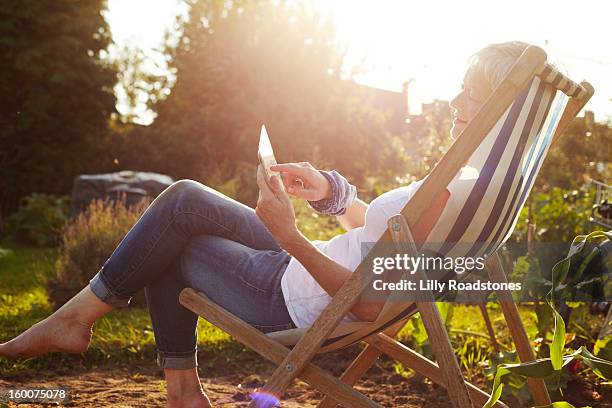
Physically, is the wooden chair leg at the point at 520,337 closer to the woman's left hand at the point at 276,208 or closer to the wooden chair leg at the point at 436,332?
the wooden chair leg at the point at 436,332

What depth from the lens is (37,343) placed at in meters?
2.37

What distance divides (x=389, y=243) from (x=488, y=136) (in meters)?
0.44

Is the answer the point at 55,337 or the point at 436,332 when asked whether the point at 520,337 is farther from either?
the point at 55,337

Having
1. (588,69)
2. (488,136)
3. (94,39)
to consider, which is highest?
(94,39)

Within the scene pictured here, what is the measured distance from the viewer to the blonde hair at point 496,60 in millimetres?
2033

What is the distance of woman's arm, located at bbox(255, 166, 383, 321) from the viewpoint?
1.91 m

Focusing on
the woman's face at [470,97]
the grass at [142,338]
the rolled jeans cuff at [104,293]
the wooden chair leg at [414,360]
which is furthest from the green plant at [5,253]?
the woman's face at [470,97]

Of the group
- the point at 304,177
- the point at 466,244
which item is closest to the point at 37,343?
the point at 304,177

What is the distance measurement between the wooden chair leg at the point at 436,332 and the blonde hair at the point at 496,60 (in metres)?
0.62

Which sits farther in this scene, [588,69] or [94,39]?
[94,39]

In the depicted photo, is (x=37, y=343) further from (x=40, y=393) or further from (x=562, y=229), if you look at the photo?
(x=562, y=229)

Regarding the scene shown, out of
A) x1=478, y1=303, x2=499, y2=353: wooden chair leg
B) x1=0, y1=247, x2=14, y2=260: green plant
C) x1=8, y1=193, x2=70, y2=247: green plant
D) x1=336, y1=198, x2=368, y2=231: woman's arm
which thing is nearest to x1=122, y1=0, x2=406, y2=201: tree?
x1=8, y1=193, x2=70, y2=247: green plant

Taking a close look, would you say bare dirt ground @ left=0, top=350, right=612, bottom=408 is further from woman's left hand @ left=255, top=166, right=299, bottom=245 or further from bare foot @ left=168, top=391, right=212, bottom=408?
woman's left hand @ left=255, top=166, right=299, bottom=245

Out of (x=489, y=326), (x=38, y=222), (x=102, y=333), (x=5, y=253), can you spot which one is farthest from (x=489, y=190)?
(x=38, y=222)
